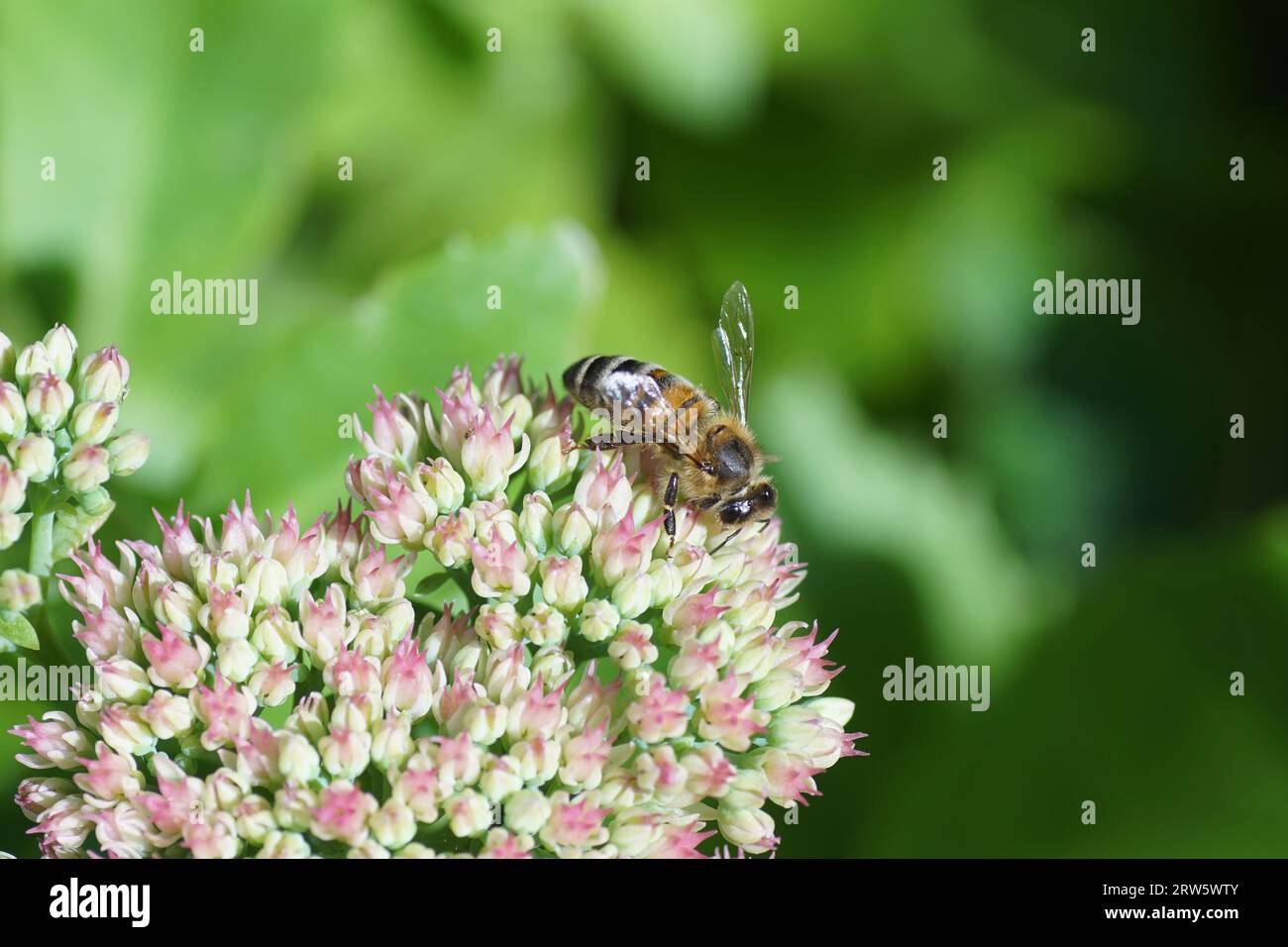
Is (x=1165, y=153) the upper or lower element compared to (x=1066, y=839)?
upper

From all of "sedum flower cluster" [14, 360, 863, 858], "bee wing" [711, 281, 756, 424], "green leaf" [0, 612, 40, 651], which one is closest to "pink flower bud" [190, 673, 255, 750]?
"sedum flower cluster" [14, 360, 863, 858]

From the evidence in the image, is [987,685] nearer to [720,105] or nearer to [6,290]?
[720,105]

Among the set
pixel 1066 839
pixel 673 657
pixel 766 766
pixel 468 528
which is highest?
pixel 468 528

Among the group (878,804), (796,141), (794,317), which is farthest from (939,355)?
(878,804)

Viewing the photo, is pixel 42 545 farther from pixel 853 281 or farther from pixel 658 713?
pixel 853 281

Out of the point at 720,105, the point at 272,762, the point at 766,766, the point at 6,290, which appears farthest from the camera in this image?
the point at 720,105

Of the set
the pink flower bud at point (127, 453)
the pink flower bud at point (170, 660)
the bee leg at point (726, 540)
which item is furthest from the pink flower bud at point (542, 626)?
the pink flower bud at point (127, 453)

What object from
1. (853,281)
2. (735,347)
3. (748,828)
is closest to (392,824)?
(748,828)
